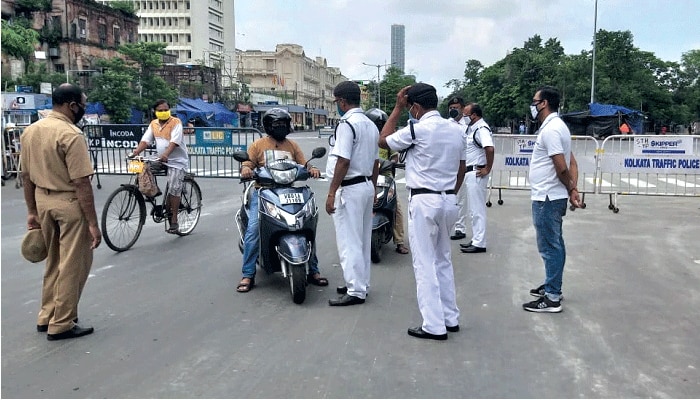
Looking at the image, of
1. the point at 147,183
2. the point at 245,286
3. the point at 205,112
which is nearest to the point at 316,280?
the point at 245,286

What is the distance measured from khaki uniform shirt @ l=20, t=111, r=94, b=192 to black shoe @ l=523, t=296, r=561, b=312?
3.76 meters

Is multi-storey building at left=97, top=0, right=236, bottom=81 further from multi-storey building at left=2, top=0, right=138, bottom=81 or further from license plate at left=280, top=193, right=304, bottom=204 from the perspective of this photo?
license plate at left=280, top=193, right=304, bottom=204

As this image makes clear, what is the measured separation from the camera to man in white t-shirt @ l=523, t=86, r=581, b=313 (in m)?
5.30

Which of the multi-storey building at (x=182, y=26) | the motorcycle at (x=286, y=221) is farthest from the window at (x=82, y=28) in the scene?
the motorcycle at (x=286, y=221)

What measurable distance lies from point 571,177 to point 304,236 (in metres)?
2.46

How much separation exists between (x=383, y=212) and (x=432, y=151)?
2.79 meters

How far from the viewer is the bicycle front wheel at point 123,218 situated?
743 centimetres

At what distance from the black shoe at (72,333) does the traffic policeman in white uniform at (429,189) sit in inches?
97.0

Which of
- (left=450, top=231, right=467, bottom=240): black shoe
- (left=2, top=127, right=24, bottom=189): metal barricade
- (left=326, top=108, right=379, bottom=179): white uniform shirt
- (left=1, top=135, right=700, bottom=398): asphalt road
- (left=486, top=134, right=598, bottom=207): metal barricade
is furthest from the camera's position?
(left=2, top=127, right=24, bottom=189): metal barricade

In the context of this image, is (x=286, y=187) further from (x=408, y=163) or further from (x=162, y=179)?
(x=162, y=179)

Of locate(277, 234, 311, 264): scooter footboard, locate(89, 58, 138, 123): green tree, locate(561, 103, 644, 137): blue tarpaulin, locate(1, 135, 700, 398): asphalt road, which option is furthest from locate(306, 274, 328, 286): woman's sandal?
locate(89, 58, 138, 123): green tree

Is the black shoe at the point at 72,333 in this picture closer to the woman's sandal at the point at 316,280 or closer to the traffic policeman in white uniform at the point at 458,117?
the woman's sandal at the point at 316,280

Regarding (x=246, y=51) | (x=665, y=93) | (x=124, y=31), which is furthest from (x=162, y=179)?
(x=246, y=51)

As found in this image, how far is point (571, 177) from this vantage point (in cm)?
549
